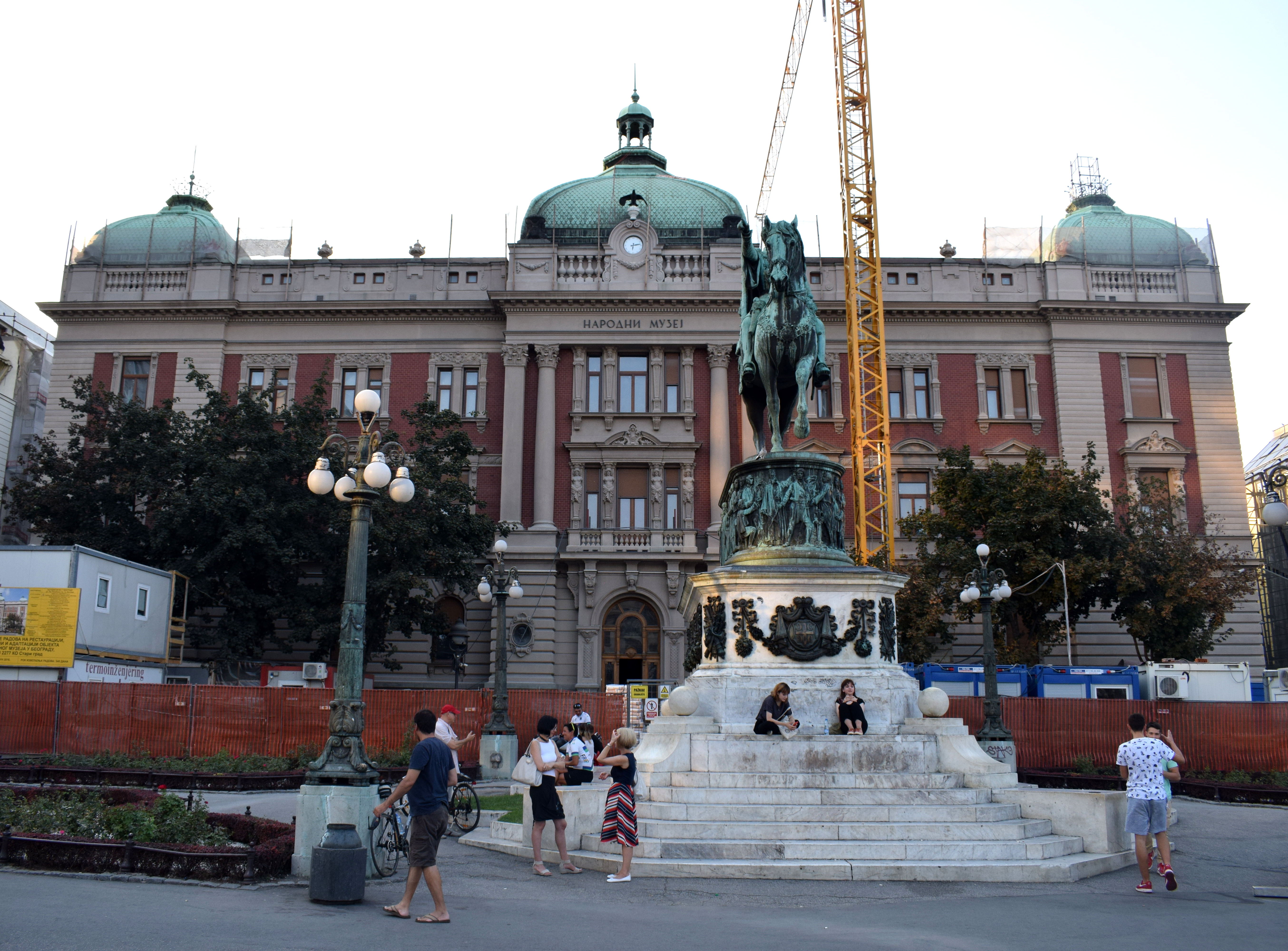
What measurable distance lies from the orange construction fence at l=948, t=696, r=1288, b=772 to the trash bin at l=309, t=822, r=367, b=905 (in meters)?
18.5

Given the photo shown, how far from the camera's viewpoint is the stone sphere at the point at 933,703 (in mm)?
14102

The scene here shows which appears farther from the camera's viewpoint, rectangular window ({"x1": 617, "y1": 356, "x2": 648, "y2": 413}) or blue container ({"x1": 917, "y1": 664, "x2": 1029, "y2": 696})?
rectangular window ({"x1": 617, "y1": 356, "x2": 648, "y2": 413})

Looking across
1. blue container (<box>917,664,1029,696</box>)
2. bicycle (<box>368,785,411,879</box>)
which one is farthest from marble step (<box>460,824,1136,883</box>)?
blue container (<box>917,664,1029,696</box>)

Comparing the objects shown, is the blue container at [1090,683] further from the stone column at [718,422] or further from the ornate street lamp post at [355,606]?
the ornate street lamp post at [355,606]

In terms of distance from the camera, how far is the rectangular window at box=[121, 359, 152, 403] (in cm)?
4428

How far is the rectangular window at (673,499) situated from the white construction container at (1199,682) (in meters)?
17.4

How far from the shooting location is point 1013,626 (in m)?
36.3

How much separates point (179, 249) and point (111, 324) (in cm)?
445

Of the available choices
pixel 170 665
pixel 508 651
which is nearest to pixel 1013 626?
pixel 508 651

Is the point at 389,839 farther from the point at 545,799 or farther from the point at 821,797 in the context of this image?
the point at 821,797

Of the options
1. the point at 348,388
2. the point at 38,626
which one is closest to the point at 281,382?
the point at 348,388

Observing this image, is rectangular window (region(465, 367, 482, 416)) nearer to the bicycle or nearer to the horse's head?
the horse's head

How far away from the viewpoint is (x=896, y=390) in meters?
45.1

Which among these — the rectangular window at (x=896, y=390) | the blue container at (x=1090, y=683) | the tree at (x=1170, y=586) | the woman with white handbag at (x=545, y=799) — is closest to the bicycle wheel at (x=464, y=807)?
the woman with white handbag at (x=545, y=799)
